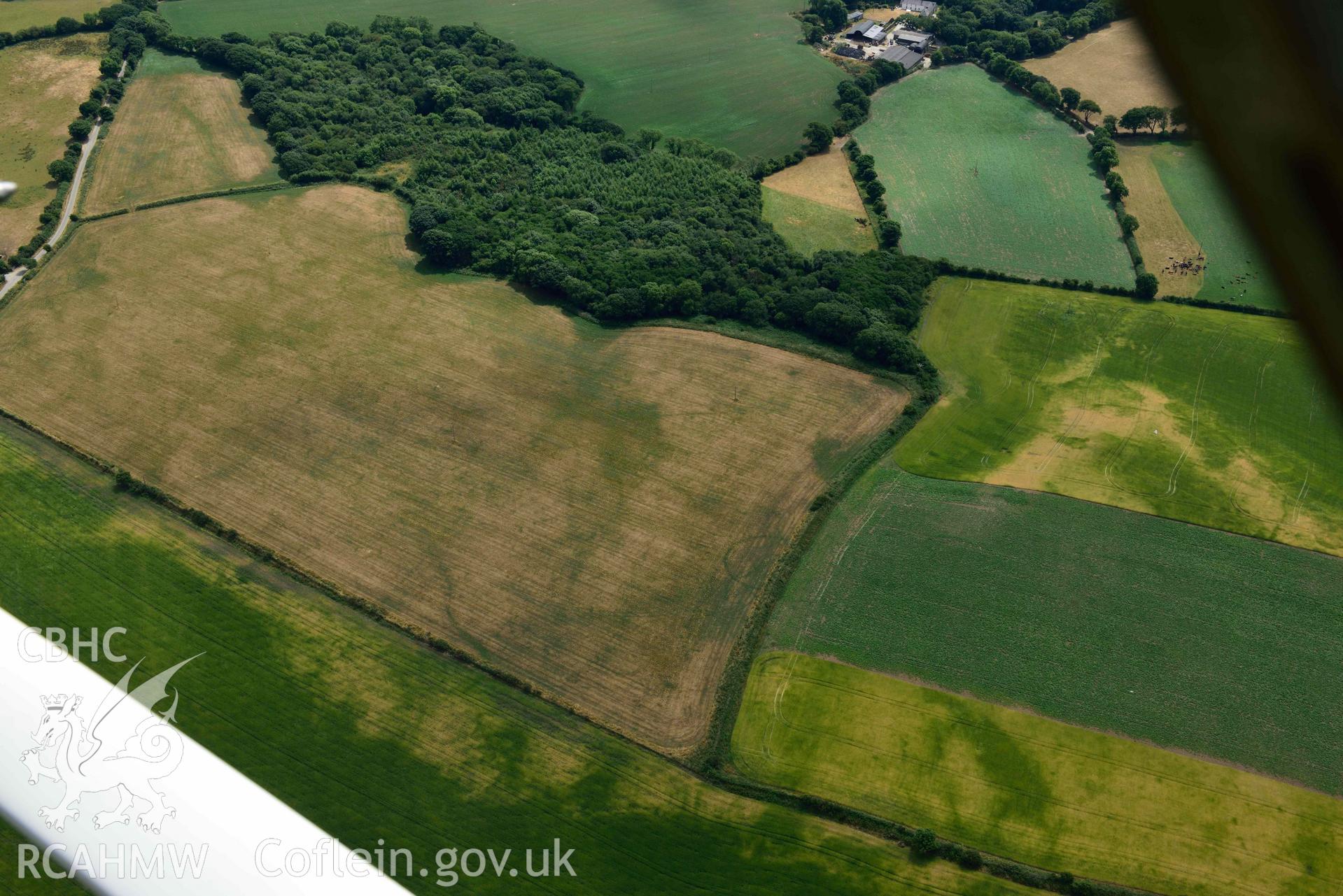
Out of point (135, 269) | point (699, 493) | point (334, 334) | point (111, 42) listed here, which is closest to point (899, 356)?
point (699, 493)

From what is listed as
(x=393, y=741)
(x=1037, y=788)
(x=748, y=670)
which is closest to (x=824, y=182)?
(x=748, y=670)

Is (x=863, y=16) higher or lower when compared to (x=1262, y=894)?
higher

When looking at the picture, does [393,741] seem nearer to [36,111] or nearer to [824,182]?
[824,182]

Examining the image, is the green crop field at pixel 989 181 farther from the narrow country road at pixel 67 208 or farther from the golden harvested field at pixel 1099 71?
the narrow country road at pixel 67 208

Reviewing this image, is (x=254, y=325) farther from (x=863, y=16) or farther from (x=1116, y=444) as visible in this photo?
(x=863, y=16)

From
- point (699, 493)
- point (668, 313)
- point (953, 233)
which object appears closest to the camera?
point (699, 493)

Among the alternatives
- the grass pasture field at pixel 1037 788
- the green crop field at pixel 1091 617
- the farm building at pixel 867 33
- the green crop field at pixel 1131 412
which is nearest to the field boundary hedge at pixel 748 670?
the grass pasture field at pixel 1037 788

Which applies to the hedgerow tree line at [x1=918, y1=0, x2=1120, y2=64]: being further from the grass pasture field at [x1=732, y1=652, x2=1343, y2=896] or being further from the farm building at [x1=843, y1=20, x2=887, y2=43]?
the grass pasture field at [x1=732, y1=652, x2=1343, y2=896]
